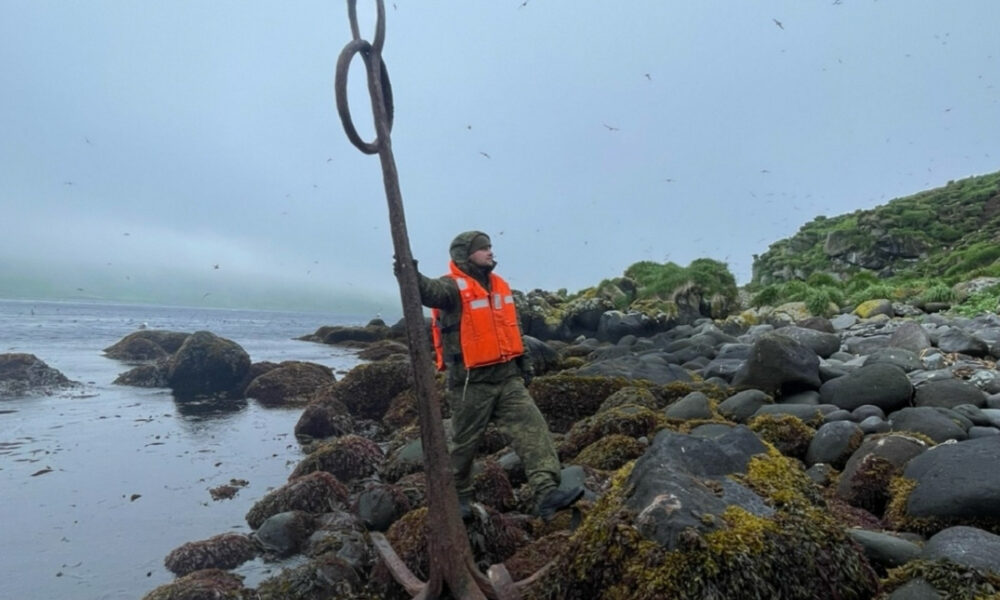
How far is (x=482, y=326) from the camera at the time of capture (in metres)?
4.90

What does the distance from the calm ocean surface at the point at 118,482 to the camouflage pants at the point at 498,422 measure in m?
1.92

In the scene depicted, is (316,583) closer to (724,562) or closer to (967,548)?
(724,562)

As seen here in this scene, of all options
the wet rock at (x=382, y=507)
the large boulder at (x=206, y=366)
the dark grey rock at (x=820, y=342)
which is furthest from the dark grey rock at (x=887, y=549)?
the large boulder at (x=206, y=366)

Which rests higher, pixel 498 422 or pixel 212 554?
pixel 498 422

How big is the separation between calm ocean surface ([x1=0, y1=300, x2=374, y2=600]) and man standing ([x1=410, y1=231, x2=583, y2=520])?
2103 mm

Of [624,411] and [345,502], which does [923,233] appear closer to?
[624,411]

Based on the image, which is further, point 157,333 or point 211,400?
point 157,333

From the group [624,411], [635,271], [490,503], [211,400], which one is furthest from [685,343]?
[635,271]

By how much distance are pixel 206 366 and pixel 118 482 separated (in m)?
9.06

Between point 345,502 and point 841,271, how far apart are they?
33.6 meters

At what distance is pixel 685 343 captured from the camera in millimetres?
14734

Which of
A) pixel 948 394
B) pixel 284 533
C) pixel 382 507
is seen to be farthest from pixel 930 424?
pixel 284 533

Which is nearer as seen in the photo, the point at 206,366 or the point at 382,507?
the point at 382,507

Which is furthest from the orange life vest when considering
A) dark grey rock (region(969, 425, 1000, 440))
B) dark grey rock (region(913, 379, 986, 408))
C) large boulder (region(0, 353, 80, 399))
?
large boulder (region(0, 353, 80, 399))
